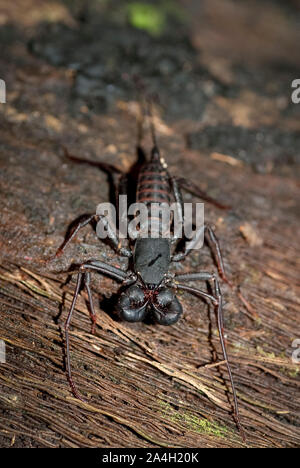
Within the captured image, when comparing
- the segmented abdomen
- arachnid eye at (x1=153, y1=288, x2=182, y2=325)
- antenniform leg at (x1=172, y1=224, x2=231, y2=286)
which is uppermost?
the segmented abdomen

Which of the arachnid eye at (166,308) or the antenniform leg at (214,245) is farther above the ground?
the antenniform leg at (214,245)

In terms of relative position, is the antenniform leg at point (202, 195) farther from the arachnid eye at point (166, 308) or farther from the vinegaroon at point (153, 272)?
the arachnid eye at point (166, 308)

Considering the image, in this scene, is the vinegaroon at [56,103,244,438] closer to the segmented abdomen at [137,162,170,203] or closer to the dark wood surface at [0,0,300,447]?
the segmented abdomen at [137,162,170,203]

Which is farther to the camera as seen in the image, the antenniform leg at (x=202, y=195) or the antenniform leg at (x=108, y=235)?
the antenniform leg at (x=202, y=195)

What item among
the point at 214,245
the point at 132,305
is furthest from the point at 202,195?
the point at 132,305

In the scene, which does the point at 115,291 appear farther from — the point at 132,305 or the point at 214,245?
the point at 214,245

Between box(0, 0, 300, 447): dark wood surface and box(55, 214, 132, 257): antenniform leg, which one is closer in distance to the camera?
box(0, 0, 300, 447): dark wood surface

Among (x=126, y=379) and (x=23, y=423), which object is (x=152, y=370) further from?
(x=23, y=423)

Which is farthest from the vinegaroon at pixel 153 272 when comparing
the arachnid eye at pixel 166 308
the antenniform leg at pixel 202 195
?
the antenniform leg at pixel 202 195

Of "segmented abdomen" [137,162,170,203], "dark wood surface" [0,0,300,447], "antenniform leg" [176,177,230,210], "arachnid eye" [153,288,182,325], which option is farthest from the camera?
"antenniform leg" [176,177,230,210]

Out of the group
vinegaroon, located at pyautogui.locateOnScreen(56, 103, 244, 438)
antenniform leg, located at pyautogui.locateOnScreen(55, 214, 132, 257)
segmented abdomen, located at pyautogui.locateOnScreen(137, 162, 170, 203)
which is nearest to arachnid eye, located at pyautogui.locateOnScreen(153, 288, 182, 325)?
vinegaroon, located at pyautogui.locateOnScreen(56, 103, 244, 438)
